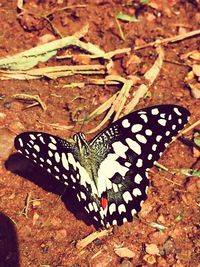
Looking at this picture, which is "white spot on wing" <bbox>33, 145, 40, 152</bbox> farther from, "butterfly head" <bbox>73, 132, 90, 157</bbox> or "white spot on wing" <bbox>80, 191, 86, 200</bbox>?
"white spot on wing" <bbox>80, 191, 86, 200</bbox>

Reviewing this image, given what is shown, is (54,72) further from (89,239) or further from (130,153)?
(89,239)

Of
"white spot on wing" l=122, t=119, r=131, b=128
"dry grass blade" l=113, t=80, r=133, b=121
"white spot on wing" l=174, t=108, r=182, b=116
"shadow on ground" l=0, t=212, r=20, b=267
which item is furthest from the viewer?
"dry grass blade" l=113, t=80, r=133, b=121

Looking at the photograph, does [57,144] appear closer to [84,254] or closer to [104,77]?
[84,254]

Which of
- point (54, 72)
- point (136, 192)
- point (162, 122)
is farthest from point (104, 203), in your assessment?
point (54, 72)

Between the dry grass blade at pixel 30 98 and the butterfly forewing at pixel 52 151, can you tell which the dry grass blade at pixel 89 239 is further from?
the dry grass blade at pixel 30 98

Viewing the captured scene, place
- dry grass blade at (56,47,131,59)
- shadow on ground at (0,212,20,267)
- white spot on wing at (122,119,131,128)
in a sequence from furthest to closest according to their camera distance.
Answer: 1. dry grass blade at (56,47,131,59)
2. shadow on ground at (0,212,20,267)
3. white spot on wing at (122,119,131,128)

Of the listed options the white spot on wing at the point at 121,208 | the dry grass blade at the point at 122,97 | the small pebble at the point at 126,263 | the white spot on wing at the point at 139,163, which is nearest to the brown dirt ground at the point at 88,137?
the small pebble at the point at 126,263

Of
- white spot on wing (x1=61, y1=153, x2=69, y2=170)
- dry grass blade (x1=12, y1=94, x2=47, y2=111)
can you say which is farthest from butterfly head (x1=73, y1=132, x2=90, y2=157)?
dry grass blade (x1=12, y1=94, x2=47, y2=111)
